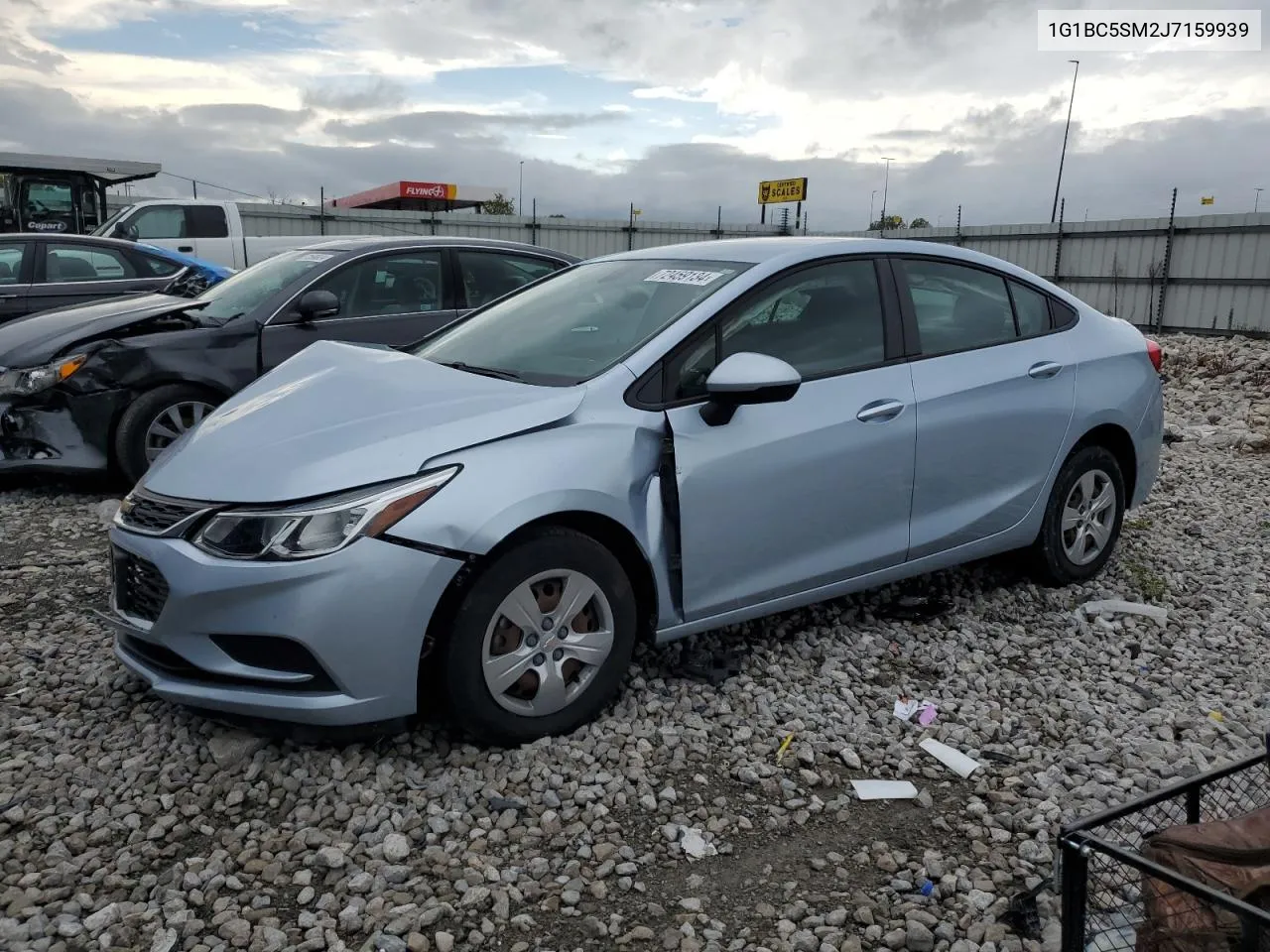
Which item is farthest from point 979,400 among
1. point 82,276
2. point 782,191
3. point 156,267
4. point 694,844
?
point 782,191

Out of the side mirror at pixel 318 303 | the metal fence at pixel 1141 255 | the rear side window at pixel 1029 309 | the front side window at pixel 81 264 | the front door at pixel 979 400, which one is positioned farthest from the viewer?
the metal fence at pixel 1141 255

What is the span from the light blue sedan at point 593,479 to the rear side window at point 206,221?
37.2ft

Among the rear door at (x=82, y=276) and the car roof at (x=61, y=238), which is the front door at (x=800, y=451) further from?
the car roof at (x=61, y=238)

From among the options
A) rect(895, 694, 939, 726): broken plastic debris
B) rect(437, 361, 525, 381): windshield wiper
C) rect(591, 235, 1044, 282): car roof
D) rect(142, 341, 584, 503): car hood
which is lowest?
rect(895, 694, 939, 726): broken plastic debris

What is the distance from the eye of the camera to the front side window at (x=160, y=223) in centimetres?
1383

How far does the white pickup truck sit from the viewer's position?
13.1 metres

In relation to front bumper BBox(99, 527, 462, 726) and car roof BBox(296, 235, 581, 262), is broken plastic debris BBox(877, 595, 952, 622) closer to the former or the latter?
front bumper BBox(99, 527, 462, 726)

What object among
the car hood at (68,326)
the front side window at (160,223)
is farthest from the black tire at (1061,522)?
the front side window at (160,223)

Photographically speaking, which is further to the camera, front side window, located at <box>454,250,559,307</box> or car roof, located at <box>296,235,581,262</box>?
front side window, located at <box>454,250,559,307</box>

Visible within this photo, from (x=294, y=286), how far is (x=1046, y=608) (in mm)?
4861

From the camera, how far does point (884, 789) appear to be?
3223mm

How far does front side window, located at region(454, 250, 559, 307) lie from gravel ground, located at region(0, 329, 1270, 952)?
3.47 metres

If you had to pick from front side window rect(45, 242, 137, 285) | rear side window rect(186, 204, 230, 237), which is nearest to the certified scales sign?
rear side window rect(186, 204, 230, 237)

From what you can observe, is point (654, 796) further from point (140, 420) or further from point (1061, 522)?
point (140, 420)
